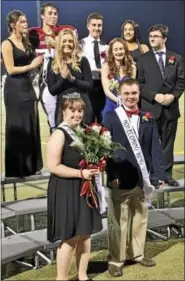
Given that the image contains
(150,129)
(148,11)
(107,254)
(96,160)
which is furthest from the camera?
(148,11)

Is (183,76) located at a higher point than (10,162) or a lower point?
higher

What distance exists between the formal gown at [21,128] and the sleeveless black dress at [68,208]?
2.61 feet

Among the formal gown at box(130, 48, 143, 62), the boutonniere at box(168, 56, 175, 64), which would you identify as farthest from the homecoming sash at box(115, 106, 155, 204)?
the boutonniere at box(168, 56, 175, 64)

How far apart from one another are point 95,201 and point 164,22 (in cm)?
127

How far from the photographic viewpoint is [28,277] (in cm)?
299

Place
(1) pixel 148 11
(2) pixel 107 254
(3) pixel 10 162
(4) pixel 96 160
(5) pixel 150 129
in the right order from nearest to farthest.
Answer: (4) pixel 96 160 → (5) pixel 150 129 → (2) pixel 107 254 → (3) pixel 10 162 → (1) pixel 148 11

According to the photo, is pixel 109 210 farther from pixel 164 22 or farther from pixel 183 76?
pixel 164 22

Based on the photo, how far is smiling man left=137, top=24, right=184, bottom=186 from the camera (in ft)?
10.4

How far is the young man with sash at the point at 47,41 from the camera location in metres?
2.89

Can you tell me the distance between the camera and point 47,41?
2.94m

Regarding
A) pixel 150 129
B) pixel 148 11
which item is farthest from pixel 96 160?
pixel 148 11

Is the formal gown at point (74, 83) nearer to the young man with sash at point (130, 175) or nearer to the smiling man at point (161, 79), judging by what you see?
the young man with sash at point (130, 175)

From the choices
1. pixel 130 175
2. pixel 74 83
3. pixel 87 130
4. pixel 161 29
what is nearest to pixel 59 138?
pixel 87 130

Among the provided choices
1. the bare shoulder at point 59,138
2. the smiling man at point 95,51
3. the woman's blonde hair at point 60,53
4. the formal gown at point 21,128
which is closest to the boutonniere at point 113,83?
the smiling man at point 95,51
